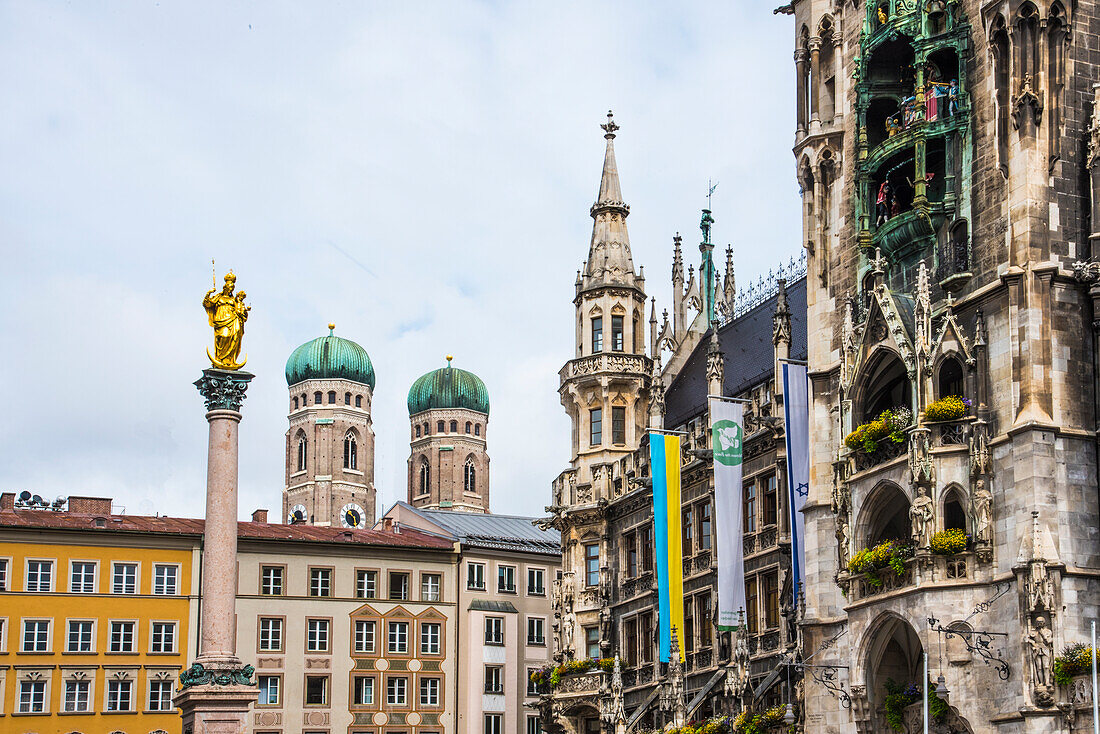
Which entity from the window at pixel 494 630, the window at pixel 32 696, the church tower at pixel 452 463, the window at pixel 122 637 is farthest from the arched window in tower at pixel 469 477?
the window at pixel 32 696

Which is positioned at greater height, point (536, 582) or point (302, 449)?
point (302, 449)

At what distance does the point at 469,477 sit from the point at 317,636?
111094 millimetres

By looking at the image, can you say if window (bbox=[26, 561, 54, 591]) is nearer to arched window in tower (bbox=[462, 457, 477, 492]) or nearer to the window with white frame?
the window with white frame

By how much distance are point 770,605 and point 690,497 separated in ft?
24.7

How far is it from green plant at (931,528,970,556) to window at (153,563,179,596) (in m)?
51.3

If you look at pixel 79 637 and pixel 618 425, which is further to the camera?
pixel 79 637

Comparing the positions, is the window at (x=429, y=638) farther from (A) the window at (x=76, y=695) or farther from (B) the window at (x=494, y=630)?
(A) the window at (x=76, y=695)

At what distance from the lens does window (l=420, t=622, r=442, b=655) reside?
290ft

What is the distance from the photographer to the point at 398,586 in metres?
89.2

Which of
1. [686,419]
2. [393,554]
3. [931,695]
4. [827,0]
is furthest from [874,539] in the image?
[393,554]

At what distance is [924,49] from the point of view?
4594 centimetres

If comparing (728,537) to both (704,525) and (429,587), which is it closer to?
(704,525)

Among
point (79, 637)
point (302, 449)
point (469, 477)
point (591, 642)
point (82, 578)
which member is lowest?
point (591, 642)

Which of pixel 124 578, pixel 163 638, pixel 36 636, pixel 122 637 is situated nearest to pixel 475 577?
pixel 163 638
